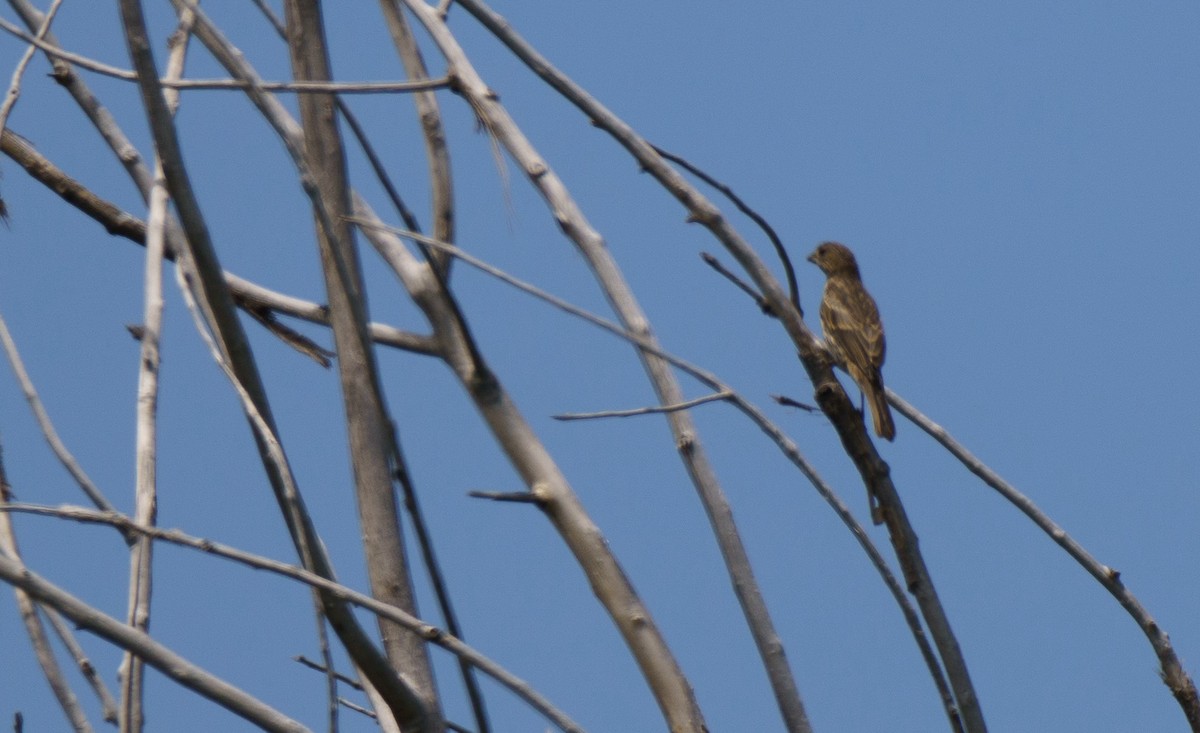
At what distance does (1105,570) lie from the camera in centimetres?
254

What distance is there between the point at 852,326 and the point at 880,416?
1174mm

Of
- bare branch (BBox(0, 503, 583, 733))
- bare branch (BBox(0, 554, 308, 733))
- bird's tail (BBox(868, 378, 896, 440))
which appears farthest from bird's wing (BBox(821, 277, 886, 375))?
bare branch (BBox(0, 554, 308, 733))

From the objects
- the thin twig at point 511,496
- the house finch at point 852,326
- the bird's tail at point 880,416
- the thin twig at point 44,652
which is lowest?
the thin twig at point 44,652

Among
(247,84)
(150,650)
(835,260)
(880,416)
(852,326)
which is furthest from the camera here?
(835,260)

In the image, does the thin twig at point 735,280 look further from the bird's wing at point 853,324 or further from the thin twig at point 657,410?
the bird's wing at point 853,324

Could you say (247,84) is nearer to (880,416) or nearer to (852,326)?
(880,416)

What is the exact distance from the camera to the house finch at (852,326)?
21.1ft

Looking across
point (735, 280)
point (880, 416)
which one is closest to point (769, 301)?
point (735, 280)

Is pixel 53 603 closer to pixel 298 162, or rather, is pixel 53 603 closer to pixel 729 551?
pixel 298 162

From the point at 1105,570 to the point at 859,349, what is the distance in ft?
14.9

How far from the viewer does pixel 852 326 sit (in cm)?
738

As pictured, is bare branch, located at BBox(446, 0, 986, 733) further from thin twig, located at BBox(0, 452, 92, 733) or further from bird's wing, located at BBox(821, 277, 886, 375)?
bird's wing, located at BBox(821, 277, 886, 375)

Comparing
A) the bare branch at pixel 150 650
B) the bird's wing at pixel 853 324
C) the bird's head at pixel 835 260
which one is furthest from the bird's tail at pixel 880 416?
the bare branch at pixel 150 650

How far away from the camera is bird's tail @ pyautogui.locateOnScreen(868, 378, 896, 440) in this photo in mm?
6152
